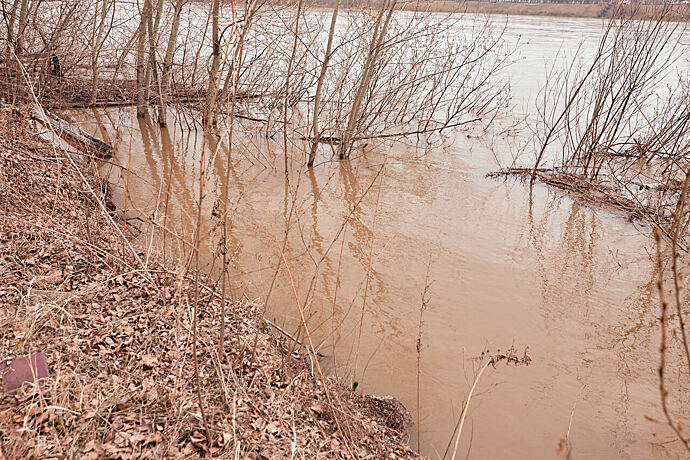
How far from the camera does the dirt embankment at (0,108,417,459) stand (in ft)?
8.75

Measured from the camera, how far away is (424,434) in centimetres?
367

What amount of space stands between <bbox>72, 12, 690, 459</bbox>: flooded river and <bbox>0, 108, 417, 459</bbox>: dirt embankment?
1.76 feet

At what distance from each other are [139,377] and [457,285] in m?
3.44

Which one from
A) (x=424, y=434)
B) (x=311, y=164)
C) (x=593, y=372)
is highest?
(x=311, y=164)

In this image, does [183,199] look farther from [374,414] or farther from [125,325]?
[374,414]

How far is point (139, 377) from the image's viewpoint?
10.3 ft

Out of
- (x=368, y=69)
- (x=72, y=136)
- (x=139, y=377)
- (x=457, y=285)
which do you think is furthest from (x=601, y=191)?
(x=72, y=136)

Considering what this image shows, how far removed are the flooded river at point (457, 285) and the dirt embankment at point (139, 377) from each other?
1.76ft

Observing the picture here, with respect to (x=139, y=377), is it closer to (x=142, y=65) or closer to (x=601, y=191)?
(x=601, y=191)

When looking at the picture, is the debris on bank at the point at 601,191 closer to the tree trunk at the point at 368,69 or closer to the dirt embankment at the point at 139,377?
the tree trunk at the point at 368,69

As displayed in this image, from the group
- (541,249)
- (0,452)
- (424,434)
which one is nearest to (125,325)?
(0,452)

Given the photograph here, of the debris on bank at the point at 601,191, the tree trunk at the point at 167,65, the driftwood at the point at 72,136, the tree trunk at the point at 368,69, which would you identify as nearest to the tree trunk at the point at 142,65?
the tree trunk at the point at 167,65

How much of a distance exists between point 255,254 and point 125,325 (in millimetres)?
2275

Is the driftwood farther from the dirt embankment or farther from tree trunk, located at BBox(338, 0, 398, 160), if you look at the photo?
tree trunk, located at BBox(338, 0, 398, 160)
